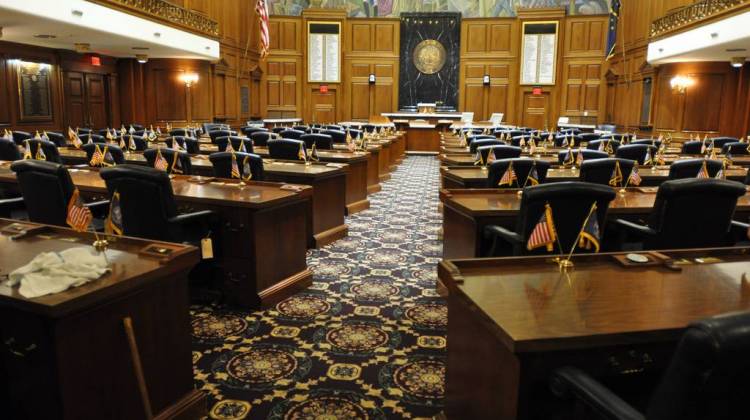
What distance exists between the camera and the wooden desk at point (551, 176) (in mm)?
5145

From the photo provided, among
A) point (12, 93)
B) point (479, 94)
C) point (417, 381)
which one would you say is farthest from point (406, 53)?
point (417, 381)

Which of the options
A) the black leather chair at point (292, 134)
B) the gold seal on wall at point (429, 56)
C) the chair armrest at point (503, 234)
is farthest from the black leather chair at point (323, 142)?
the gold seal on wall at point (429, 56)

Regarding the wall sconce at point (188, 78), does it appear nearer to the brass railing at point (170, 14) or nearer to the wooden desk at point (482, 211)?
the brass railing at point (170, 14)

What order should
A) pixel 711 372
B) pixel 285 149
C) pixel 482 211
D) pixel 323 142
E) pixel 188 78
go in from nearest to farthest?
1. pixel 711 372
2. pixel 482 211
3. pixel 285 149
4. pixel 323 142
5. pixel 188 78

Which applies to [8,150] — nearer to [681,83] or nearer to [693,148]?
[693,148]

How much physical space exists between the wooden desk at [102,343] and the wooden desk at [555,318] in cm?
116

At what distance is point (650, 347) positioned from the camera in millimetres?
1682

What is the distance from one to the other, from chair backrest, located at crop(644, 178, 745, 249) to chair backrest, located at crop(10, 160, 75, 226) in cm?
342

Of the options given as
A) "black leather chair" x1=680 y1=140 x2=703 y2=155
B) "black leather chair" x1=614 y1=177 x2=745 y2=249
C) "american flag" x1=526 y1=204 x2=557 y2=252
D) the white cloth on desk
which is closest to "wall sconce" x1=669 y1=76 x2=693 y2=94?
"black leather chair" x1=680 y1=140 x2=703 y2=155

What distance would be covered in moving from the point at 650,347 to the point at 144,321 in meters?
1.83

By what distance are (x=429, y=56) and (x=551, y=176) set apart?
1712 cm

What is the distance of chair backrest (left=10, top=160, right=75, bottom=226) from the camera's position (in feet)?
10.9

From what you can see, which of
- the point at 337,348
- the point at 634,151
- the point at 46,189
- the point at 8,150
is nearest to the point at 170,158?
the point at 46,189

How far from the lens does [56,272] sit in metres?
1.99
